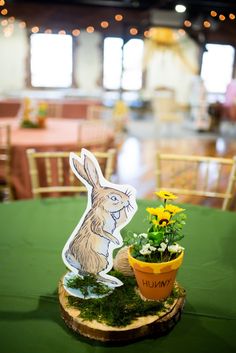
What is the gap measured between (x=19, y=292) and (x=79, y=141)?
2366 mm

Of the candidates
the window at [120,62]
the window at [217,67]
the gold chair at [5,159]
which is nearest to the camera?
the gold chair at [5,159]

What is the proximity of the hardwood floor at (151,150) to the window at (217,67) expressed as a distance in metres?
2.94

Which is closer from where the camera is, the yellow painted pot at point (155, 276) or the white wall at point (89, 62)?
the yellow painted pot at point (155, 276)

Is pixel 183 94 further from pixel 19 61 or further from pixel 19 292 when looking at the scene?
pixel 19 292

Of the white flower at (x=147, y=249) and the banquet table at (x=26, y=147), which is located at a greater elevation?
the white flower at (x=147, y=249)

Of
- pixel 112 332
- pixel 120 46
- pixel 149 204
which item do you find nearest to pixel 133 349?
pixel 112 332

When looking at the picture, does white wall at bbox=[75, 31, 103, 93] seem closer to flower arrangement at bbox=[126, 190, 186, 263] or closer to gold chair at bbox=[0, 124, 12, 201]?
gold chair at bbox=[0, 124, 12, 201]

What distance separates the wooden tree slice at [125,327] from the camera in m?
0.88

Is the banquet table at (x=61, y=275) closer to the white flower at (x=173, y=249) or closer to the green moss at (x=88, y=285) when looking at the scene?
the green moss at (x=88, y=285)

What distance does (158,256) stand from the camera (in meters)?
0.92

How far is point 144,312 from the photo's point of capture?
36.4 inches

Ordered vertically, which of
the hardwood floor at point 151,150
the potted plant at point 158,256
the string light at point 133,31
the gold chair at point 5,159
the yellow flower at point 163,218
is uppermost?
the string light at point 133,31

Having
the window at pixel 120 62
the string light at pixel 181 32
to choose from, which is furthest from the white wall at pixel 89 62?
the string light at pixel 181 32

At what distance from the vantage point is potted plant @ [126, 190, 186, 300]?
90cm
